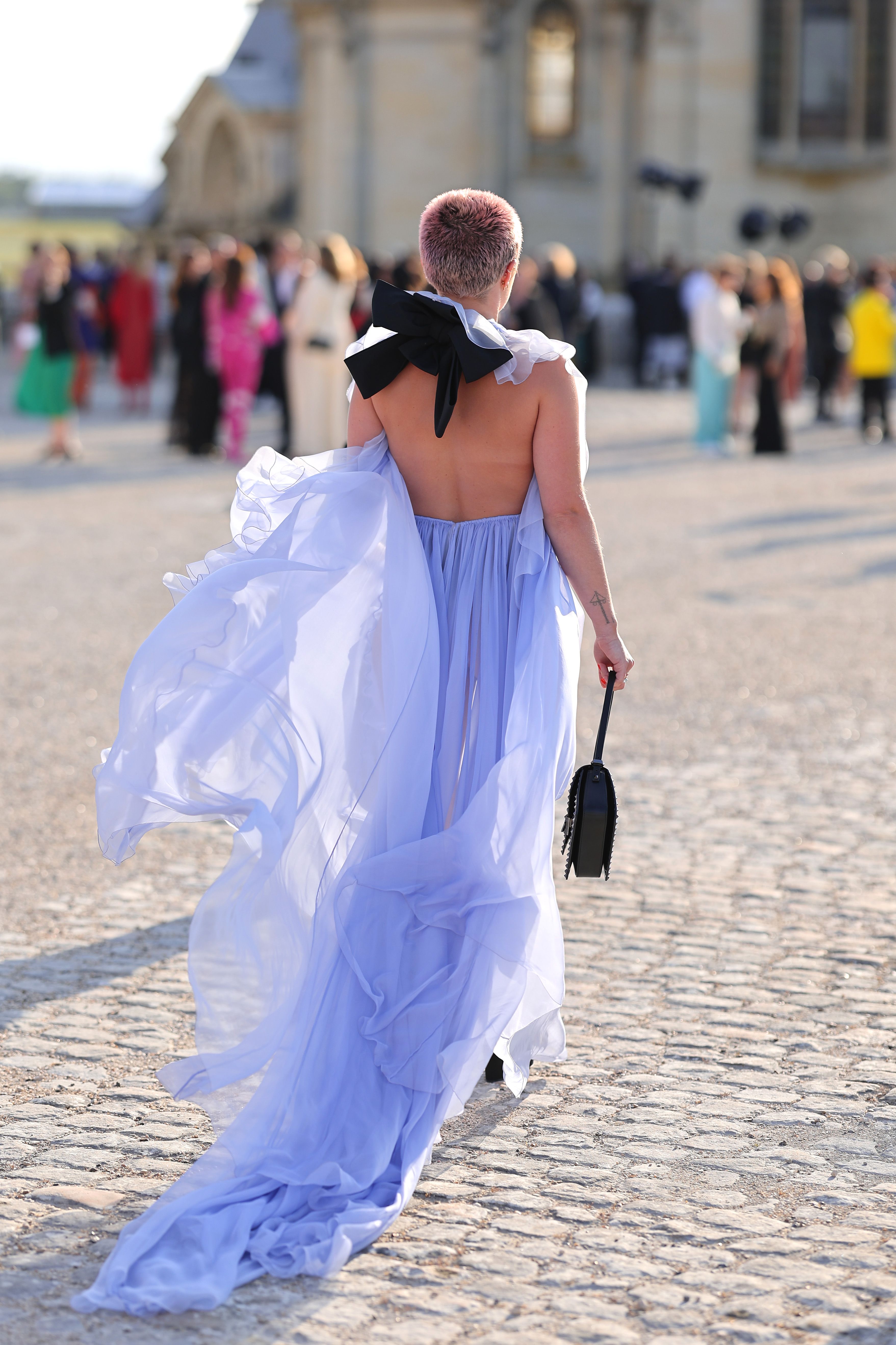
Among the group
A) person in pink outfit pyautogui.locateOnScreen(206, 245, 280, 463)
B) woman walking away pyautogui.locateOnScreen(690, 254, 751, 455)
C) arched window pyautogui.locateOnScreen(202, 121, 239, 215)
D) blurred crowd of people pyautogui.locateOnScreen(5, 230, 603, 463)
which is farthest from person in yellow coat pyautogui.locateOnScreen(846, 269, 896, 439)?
arched window pyautogui.locateOnScreen(202, 121, 239, 215)

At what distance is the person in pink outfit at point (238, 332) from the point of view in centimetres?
1680

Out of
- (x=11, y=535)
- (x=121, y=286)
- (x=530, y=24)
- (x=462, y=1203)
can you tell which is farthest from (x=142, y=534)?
(x=530, y=24)

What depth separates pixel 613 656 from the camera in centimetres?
404

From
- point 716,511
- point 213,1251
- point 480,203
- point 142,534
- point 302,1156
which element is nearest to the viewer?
point 213,1251

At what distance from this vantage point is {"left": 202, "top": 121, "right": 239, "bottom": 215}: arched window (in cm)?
4719

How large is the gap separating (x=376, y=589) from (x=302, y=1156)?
115 centimetres

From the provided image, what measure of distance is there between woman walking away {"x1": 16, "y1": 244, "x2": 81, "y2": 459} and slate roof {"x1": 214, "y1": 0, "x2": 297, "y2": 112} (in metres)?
25.7

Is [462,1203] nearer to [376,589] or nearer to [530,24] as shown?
[376,589]

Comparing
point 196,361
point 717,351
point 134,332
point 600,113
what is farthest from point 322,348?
point 600,113

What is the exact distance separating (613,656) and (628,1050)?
3.55ft

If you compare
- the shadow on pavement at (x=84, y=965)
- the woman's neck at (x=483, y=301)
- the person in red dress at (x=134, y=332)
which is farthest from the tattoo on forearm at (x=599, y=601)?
the person in red dress at (x=134, y=332)

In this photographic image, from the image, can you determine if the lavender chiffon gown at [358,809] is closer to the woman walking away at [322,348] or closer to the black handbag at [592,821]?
the black handbag at [592,821]

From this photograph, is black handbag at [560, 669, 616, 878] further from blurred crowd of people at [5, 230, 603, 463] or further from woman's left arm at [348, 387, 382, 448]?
blurred crowd of people at [5, 230, 603, 463]

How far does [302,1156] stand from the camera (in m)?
Result: 3.51
